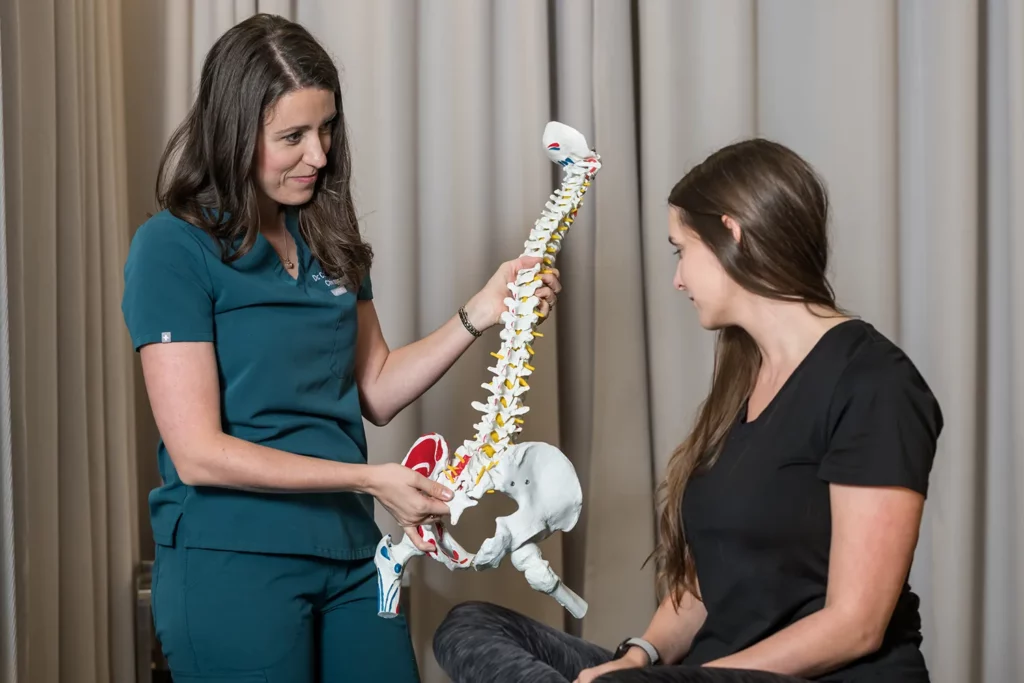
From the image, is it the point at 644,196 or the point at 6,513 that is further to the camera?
the point at 644,196

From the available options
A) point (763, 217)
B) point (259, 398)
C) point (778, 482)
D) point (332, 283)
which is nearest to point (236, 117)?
point (332, 283)

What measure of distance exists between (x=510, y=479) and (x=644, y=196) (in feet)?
4.07

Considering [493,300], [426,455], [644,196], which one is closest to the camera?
[426,455]

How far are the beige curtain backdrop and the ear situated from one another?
3.86 feet

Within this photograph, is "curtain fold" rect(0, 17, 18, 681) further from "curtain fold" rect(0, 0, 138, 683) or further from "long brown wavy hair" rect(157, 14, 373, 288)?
"long brown wavy hair" rect(157, 14, 373, 288)

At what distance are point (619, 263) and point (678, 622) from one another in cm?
116

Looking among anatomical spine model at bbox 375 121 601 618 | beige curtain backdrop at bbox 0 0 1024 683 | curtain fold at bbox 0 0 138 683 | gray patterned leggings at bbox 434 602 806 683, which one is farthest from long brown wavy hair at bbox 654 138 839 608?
curtain fold at bbox 0 0 138 683

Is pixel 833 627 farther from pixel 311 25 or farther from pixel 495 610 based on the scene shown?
pixel 311 25

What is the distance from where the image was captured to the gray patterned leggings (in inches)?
47.6

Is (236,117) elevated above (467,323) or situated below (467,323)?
above

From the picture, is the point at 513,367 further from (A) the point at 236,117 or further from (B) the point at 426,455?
(A) the point at 236,117

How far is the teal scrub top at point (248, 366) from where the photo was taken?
60.1 inches

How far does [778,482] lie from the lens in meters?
1.37

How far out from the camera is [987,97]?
2621 millimetres
